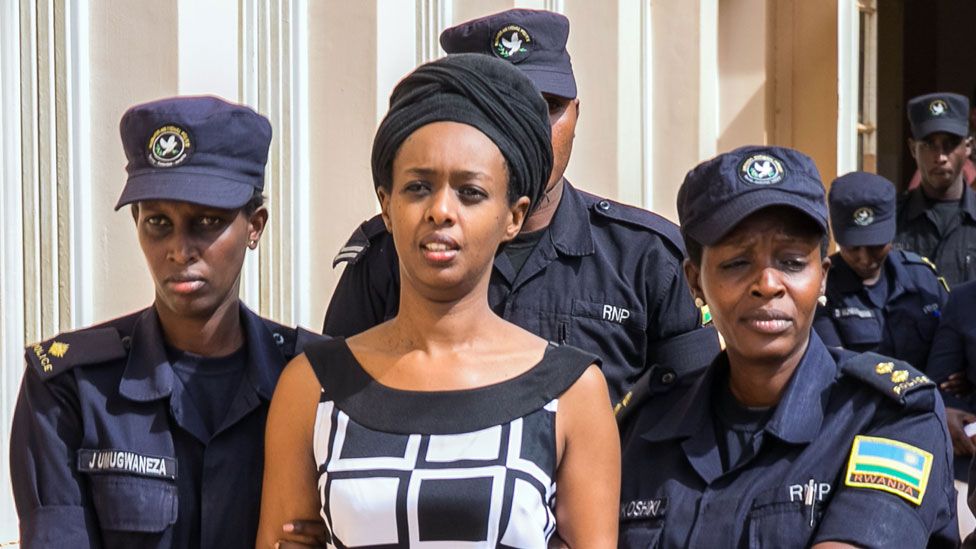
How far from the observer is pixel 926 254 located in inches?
277

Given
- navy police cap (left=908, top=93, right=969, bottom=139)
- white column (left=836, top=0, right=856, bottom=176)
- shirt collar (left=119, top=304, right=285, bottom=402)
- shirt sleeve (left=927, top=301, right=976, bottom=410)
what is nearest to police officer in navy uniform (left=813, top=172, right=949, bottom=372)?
shirt sleeve (left=927, top=301, right=976, bottom=410)

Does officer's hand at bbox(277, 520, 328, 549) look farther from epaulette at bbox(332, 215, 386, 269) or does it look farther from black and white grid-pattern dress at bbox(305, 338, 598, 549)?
epaulette at bbox(332, 215, 386, 269)

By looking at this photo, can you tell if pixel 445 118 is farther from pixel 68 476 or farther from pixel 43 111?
pixel 43 111

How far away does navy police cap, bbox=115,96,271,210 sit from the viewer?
2547 mm

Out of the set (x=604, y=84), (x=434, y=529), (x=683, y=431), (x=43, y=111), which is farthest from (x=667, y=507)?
(x=604, y=84)

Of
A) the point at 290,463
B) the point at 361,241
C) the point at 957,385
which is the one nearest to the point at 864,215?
the point at 957,385

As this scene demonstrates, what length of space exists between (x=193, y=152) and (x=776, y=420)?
1.14 metres

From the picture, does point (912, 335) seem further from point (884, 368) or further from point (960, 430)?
point (884, 368)

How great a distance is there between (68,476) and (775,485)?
120 centimetres

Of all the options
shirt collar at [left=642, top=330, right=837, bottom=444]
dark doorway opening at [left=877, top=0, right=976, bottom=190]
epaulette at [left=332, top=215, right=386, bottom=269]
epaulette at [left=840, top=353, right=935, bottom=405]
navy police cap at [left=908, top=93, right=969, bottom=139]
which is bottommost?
shirt collar at [left=642, top=330, right=837, bottom=444]

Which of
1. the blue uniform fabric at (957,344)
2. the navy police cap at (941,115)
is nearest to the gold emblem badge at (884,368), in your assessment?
the blue uniform fabric at (957,344)

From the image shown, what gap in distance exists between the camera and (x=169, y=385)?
256cm

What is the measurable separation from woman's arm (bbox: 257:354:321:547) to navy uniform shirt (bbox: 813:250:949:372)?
4047 millimetres

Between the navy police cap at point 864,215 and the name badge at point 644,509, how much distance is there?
12.6 feet
